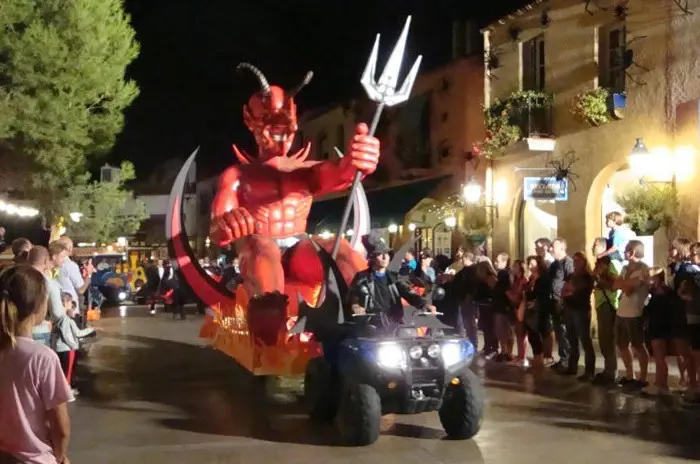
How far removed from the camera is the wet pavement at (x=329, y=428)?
6445 millimetres

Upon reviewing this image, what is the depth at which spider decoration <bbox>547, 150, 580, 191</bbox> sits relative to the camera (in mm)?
14680

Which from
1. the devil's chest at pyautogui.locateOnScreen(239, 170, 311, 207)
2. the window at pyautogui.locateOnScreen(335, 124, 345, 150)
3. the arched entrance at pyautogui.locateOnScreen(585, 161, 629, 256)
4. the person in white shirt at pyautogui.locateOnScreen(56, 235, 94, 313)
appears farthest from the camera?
the window at pyautogui.locateOnScreen(335, 124, 345, 150)

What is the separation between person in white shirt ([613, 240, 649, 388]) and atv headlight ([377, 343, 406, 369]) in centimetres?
367

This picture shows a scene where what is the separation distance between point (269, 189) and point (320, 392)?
3.51 metres

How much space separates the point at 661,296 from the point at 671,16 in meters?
5.81

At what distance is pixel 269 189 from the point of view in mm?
10258

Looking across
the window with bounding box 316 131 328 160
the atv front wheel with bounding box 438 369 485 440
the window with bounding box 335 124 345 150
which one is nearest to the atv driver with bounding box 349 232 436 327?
the atv front wheel with bounding box 438 369 485 440

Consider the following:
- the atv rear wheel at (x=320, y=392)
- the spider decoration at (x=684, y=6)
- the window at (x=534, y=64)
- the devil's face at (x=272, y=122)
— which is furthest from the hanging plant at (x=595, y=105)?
the atv rear wheel at (x=320, y=392)

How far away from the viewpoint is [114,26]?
808 inches

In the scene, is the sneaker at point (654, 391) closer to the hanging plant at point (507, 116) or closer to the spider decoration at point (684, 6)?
the spider decoration at point (684, 6)

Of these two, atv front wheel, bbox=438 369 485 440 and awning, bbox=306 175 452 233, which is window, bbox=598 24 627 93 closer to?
awning, bbox=306 175 452 233

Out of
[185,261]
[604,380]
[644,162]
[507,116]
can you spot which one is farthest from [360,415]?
[507,116]

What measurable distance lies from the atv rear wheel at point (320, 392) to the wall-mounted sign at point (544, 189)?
7.73 metres

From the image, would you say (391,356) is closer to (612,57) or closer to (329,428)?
(329,428)
